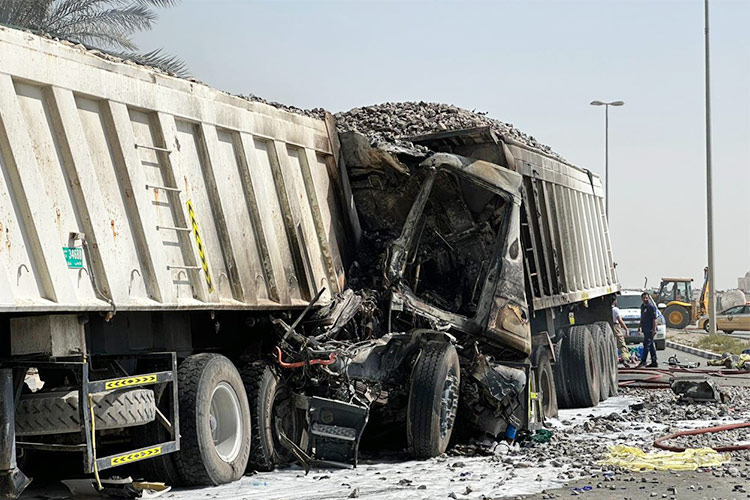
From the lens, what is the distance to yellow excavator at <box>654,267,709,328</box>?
44656 mm

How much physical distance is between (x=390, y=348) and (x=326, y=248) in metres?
1.22

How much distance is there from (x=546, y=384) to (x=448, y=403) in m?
3.50

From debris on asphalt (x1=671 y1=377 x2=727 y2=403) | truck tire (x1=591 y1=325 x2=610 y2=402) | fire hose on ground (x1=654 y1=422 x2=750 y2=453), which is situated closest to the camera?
fire hose on ground (x1=654 y1=422 x2=750 y2=453)

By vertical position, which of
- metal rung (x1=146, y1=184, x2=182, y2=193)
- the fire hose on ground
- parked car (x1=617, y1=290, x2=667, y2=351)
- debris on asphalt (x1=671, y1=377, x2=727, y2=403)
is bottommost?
parked car (x1=617, y1=290, x2=667, y2=351)

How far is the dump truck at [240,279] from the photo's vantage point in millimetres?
7395

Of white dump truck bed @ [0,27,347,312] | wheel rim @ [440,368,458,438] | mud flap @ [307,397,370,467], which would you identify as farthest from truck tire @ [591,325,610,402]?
mud flap @ [307,397,370,467]

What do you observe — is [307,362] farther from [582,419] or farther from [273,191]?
[582,419]

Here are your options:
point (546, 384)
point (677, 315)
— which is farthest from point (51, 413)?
point (677, 315)

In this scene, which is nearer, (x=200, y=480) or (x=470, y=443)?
(x=200, y=480)

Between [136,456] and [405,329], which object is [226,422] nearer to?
[136,456]

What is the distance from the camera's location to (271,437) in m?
9.91

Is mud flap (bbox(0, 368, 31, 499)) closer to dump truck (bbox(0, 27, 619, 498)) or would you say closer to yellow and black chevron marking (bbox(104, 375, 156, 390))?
dump truck (bbox(0, 27, 619, 498))

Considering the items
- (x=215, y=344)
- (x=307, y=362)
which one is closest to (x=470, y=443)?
(x=307, y=362)

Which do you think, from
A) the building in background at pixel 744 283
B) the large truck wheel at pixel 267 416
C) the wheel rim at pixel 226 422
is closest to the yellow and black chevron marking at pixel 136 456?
the wheel rim at pixel 226 422
